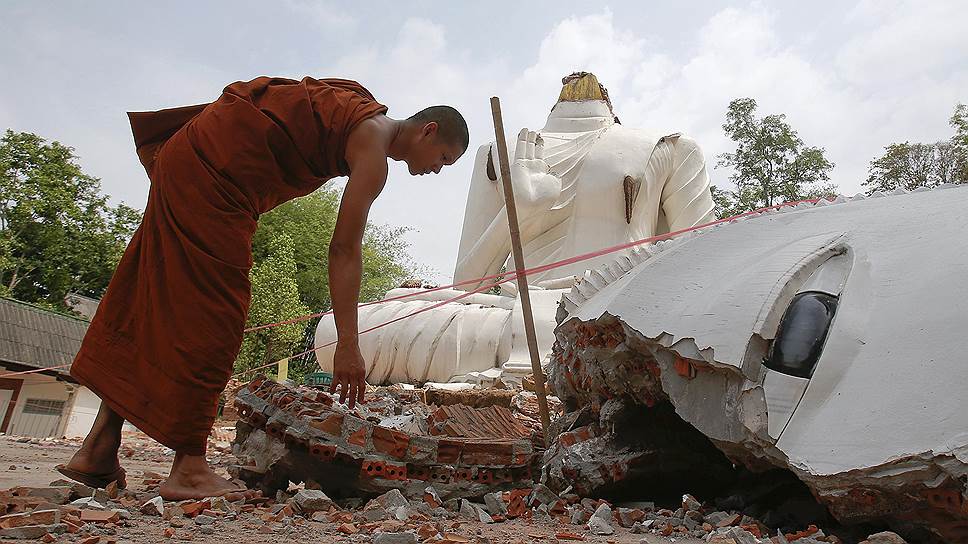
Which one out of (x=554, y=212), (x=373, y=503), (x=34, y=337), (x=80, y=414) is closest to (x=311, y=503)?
(x=373, y=503)

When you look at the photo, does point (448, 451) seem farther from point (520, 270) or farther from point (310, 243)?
point (310, 243)

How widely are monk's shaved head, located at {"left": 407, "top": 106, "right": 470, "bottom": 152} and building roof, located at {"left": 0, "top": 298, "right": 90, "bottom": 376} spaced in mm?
8413

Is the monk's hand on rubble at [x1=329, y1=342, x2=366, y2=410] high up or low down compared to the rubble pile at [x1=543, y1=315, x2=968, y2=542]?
up

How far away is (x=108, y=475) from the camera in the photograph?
7.00 ft

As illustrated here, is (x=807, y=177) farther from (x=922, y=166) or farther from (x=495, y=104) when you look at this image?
(x=495, y=104)

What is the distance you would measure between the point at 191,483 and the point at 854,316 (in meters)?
1.80

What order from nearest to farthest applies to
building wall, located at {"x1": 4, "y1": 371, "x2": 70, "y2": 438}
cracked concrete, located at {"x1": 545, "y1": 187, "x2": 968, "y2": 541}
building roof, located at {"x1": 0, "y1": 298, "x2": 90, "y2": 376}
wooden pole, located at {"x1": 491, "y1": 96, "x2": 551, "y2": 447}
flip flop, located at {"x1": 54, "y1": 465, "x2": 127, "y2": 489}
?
cracked concrete, located at {"x1": 545, "y1": 187, "x2": 968, "y2": 541}
flip flop, located at {"x1": 54, "y1": 465, "x2": 127, "y2": 489}
wooden pole, located at {"x1": 491, "y1": 96, "x2": 551, "y2": 447}
building roof, located at {"x1": 0, "y1": 298, "x2": 90, "y2": 376}
building wall, located at {"x1": 4, "y1": 371, "x2": 70, "y2": 438}

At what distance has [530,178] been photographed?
22.5ft

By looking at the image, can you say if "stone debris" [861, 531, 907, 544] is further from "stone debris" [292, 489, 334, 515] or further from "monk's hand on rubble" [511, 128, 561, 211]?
"monk's hand on rubble" [511, 128, 561, 211]

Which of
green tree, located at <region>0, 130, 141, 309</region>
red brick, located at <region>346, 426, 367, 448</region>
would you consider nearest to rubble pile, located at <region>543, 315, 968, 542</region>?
red brick, located at <region>346, 426, 367, 448</region>

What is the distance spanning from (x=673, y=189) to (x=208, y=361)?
19.8 feet

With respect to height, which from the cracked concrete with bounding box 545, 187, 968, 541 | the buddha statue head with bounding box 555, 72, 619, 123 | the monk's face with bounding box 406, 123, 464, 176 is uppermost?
the buddha statue head with bounding box 555, 72, 619, 123

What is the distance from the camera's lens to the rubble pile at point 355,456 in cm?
214

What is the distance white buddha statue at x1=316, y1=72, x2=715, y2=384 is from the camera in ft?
20.3
